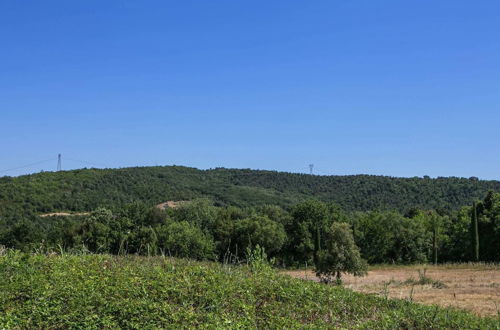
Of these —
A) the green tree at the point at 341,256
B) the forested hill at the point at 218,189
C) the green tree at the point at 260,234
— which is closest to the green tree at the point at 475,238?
the green tree at the point at 260,234

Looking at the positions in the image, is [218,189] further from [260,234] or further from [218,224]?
[260,234]

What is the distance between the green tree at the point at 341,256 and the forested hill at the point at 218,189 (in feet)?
209

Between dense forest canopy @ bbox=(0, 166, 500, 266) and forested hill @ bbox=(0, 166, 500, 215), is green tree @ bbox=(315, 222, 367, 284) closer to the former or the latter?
dense forest canopy @ bbox=(0, 166, 500, 266)

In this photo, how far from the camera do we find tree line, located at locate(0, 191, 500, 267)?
5762 centimetres

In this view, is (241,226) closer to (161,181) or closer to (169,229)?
(169,229)

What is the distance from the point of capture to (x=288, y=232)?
6638 cm

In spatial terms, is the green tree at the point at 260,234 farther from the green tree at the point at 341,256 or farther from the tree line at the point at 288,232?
the green tree at the point at 341,256

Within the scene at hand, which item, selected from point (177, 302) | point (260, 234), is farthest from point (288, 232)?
point (177, 302)

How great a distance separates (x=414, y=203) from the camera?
117000 mm

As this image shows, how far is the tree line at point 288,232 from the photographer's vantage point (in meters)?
57.6

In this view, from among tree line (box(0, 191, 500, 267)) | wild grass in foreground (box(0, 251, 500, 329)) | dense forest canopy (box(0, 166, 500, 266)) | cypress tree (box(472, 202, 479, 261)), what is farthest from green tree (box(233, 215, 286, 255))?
wild grass in foreground (box(0, 251, 500, 329))

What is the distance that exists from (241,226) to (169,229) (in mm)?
9668

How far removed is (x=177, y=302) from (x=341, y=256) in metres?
25.4

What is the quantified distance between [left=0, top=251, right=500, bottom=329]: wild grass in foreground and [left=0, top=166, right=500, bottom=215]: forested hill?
7804cm
